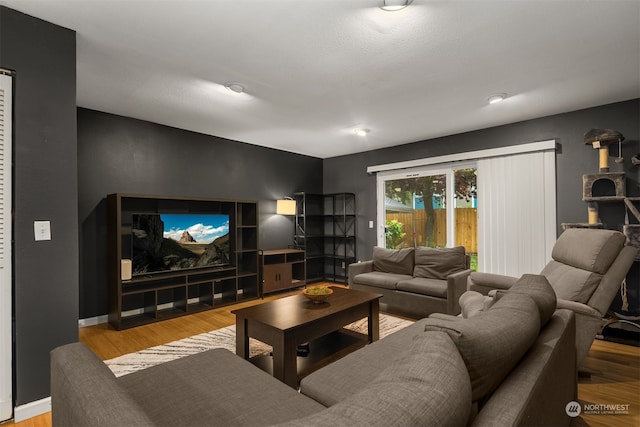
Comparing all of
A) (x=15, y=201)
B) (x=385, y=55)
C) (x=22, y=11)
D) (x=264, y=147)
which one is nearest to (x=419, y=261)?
(x=385, y=55)

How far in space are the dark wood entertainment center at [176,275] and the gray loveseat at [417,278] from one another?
167 centimetres

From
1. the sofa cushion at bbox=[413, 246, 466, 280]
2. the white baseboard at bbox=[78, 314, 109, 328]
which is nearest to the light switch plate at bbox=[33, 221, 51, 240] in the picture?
the white baseboard at bbox=[78, 314, 109, 328]

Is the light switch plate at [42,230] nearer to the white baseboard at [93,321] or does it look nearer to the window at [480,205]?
the white baseboard at [93,321]

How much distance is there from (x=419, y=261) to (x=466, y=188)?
142 cm

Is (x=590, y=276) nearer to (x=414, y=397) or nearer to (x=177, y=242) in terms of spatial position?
(x=414, y=397)

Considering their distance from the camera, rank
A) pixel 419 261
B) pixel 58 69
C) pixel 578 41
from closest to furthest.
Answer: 1. pixel 58 69
2. pixel 578 41
3. pixel 419 261

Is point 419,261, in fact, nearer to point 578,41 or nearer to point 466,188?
point 466,188

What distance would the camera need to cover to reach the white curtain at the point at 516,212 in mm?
3975

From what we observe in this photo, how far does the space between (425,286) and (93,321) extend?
384 cm

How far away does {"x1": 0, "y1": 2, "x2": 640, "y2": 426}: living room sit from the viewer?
2.00m

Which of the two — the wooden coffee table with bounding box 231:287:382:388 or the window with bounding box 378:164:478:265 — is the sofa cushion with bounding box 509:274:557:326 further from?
the window with bounding box 378:164:478:265

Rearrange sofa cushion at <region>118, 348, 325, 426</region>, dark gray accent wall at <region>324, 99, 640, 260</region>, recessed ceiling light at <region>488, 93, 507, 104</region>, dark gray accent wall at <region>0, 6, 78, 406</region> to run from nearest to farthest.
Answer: sofa cushion at <region>118, 348, 325, 426</region> < dark gray accent wall at <region>0, 6, 78, 406</region> < recessed ceiling light at <region>488, 93, 507, 104</region> < dark gray accent wall at <region>324, 99, 640, 260</region>

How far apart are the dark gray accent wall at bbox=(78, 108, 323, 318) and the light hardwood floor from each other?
75 centimetres

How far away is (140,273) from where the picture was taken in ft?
12.7
